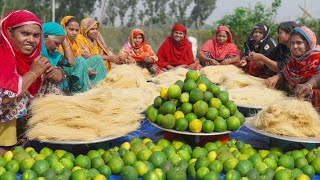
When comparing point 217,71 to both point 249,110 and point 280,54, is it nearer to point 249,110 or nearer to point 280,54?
point 280,54

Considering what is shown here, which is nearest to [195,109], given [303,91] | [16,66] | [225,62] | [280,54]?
[303,91]

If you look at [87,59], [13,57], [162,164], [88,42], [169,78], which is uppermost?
[13,57]

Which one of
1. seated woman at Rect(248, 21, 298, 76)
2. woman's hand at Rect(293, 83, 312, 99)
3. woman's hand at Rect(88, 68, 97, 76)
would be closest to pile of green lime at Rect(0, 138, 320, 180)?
woman's hand at Rect(293, 83, 312, 99)

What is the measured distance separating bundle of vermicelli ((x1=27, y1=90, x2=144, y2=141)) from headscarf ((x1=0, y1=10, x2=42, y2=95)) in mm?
255

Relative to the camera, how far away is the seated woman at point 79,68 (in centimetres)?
461

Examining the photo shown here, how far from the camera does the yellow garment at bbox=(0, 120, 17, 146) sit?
3.04 m

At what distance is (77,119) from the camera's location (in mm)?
2977

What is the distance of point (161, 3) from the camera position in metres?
29.8

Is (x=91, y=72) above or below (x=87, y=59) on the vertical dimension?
below

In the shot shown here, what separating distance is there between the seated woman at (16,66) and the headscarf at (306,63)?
256 centimetres

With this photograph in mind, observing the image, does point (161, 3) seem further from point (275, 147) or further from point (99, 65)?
point (275, 147)

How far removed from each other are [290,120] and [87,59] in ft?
9.77

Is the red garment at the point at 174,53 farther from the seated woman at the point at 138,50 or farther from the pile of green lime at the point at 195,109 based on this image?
the pile of green lime at the point at 195,109

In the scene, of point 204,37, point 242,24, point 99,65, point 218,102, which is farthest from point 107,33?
point 218,102
